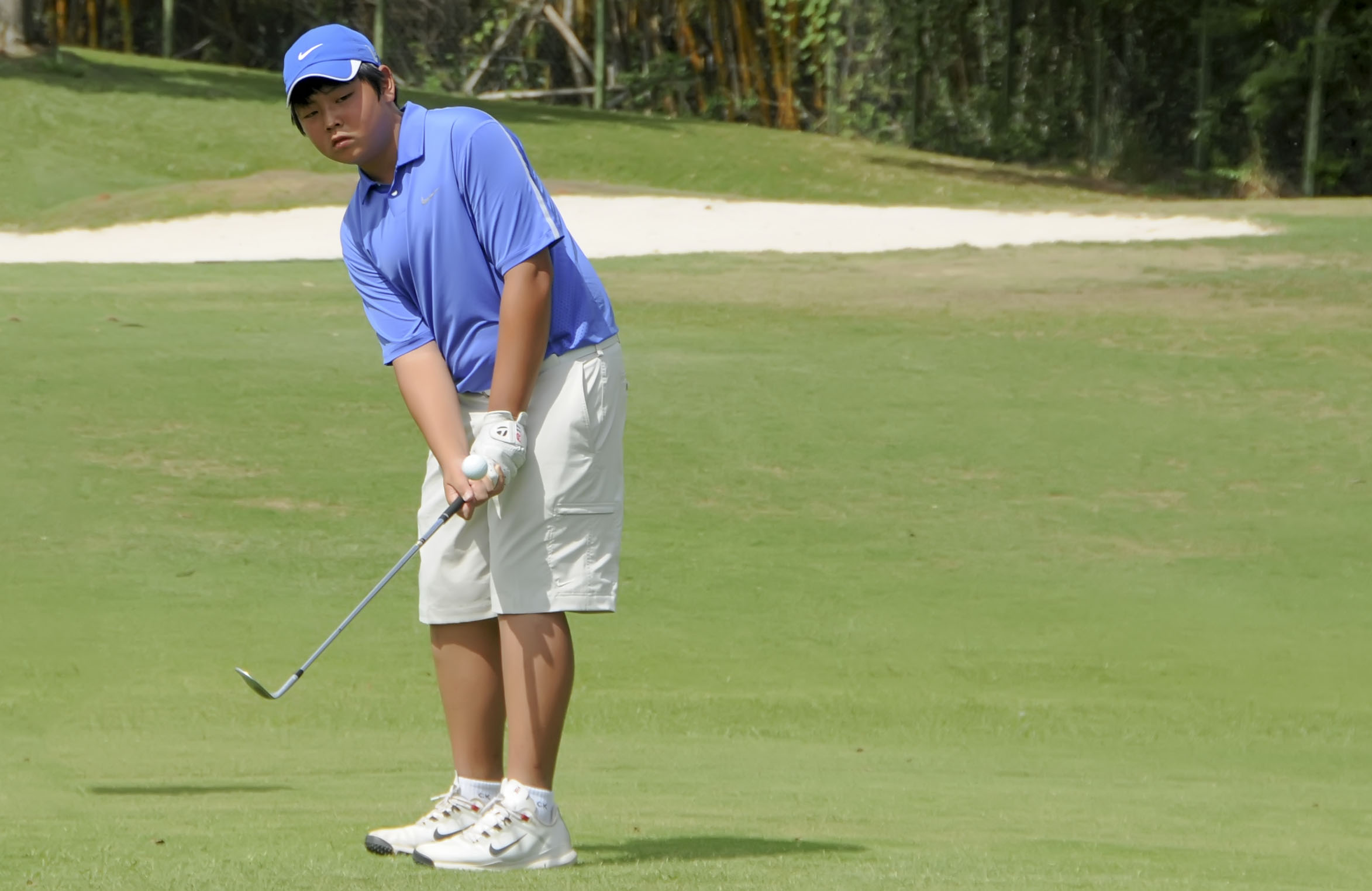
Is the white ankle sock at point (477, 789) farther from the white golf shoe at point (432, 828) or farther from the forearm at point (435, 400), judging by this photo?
the forearm at point (435, 400)

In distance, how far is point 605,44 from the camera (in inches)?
1230

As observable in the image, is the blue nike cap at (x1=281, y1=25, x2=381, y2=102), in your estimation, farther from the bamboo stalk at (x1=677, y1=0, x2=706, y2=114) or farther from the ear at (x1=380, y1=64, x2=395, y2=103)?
the bamboo stalk at (x1=677, y1=0, x2=706, y2=114)

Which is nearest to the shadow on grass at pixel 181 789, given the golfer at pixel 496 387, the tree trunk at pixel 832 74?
the golfer at pixel 496 387

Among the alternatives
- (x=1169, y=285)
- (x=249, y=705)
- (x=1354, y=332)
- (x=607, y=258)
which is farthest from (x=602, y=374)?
(x=607, y=258)

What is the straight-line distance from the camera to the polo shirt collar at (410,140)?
3.40 meters

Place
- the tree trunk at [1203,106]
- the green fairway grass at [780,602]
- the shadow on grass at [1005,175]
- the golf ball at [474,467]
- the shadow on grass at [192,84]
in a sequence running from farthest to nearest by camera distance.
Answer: the tree trunk at [1203,106] → the shadow on grass at [1005,175] → the shadow on grass at [192,84] → the green fairway grass at [780,602] → the golf ball at [474,467]

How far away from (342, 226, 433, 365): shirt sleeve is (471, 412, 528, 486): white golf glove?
256 mm

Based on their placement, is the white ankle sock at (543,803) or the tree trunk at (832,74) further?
the tree trunk at (832,74)

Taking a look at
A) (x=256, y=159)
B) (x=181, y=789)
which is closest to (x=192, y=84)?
(x=256, y=159)

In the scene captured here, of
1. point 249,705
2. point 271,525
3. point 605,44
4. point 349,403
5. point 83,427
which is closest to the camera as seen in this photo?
point 249,705

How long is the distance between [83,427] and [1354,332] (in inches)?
276

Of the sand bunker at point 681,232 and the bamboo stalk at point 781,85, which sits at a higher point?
the bamboo stalk at point 781,85

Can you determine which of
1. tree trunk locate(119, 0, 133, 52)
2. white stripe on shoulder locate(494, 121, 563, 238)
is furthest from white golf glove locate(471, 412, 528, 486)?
tree trunk locate(119, 0, 133, 52)

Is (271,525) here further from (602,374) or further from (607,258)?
(607,258)
